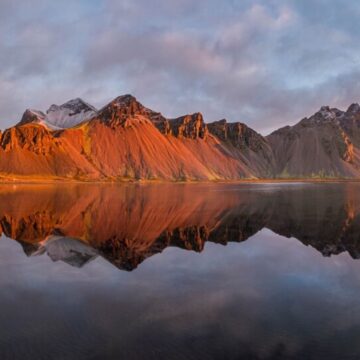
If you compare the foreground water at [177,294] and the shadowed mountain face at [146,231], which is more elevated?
the shadowed mountain face at [146,231]

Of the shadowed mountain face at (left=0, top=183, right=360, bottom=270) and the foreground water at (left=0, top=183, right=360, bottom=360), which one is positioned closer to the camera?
the foreground water at (left=0, top=183, right=360, bottom=360)

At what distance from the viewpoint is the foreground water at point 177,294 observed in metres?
9.38

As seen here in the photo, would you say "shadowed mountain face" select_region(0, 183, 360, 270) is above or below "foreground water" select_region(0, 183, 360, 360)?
above

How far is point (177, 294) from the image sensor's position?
13.5 meters

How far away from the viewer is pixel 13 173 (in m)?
168

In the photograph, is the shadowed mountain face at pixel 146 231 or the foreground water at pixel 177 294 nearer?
the foreground water at pixel 177 294

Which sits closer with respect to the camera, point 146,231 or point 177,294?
point 177,294

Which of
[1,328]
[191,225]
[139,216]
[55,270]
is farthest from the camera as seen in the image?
[139,216]

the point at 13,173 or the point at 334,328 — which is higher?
the point at 13,173

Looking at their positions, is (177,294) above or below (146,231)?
below

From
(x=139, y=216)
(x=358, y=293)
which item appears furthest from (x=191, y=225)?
(x=358, y=293)

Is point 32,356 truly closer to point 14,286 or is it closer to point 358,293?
point 14,286

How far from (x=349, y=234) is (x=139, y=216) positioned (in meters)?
18.3

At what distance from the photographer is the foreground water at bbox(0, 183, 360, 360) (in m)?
9.38
